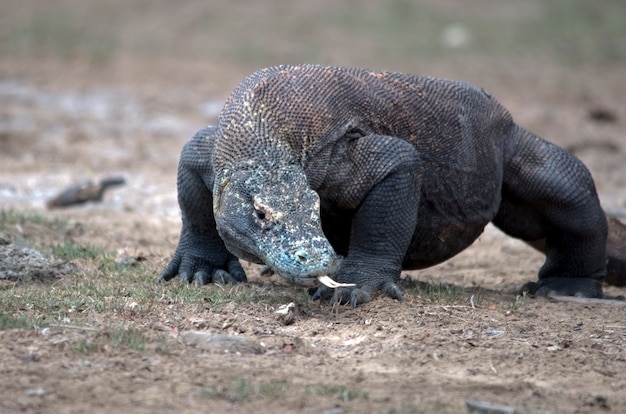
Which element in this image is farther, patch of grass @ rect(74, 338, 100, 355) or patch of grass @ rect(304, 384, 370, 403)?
patch of grass @ rect(74, 338, 100, 355)

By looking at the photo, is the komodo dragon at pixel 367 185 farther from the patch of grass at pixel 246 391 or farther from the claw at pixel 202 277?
the patch of grass at pixel 246 391

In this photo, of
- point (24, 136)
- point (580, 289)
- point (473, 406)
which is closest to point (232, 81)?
point (24, 136)

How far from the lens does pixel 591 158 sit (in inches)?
438

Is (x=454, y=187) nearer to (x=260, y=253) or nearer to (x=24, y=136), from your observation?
(x=260, y=253)

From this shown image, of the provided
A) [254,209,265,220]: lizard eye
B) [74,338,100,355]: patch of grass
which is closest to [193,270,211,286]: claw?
[254,209,265,220]: lizard eye

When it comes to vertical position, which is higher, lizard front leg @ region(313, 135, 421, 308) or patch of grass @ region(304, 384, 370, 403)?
lizard front leg @ region(313, 135, 421, 308)

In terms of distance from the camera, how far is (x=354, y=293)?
477 cm

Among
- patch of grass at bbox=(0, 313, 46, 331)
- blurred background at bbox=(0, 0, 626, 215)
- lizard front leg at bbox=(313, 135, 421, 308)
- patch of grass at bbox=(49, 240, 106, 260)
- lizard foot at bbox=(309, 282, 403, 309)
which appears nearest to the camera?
patch of grass at bbox=(0, 313, 46, 331)

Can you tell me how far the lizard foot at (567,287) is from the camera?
605cm

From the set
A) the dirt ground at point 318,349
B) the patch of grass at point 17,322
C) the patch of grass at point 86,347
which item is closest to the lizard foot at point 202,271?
the dirt ground at point 318,349

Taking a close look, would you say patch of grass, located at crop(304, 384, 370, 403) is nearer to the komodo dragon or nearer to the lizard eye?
the komodo dragon

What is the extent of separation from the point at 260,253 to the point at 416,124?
1361 mm

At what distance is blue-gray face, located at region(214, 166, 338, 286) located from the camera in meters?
4.16

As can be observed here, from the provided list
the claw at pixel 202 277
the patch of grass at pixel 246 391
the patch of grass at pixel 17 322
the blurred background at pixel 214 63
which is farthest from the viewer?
the blurred background at pixel 214 63
